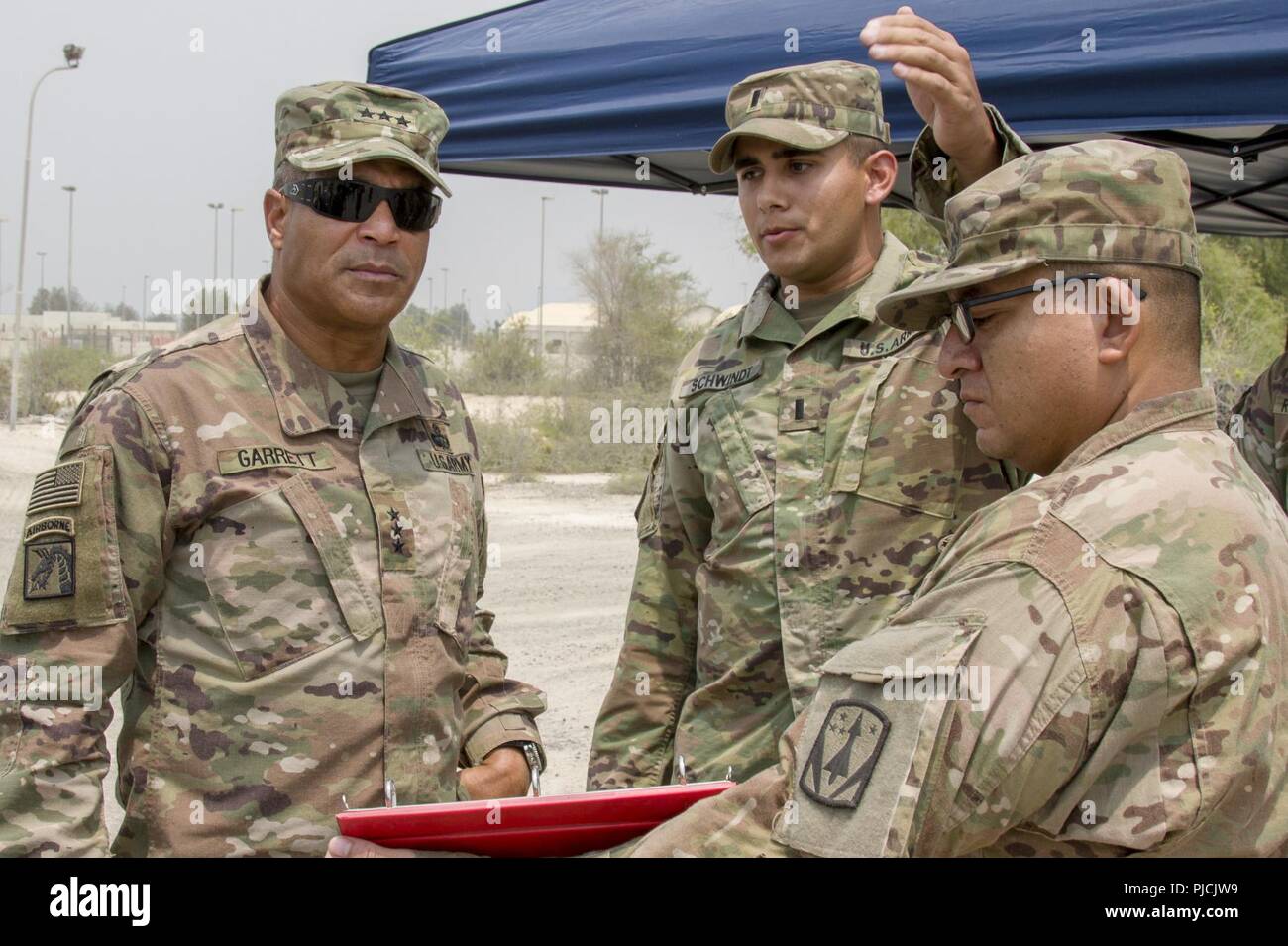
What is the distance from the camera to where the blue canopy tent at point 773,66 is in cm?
277

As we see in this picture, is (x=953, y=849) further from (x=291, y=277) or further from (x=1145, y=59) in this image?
(x=1145, y=59)

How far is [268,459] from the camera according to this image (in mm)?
2350

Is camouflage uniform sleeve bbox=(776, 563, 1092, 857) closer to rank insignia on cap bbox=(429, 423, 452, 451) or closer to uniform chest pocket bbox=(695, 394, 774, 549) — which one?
uniform chest pocket bbox=(695, 394, 774, 549)

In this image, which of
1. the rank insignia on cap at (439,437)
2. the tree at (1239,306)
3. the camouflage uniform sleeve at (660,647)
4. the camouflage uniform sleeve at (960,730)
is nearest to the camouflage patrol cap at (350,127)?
the rank insignia on cap at (439,437)

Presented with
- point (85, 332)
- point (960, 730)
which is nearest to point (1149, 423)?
point (960, 730)

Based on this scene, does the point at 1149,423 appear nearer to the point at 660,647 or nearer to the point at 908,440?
the point at 908,440

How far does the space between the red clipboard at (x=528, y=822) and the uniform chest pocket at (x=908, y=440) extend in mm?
1023

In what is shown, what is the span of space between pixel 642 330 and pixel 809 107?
83.5 feet

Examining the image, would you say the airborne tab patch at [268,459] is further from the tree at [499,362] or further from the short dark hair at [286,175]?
the tree at [499,362]

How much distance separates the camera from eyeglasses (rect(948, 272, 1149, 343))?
5.49 ft

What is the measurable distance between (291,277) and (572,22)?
159cm
